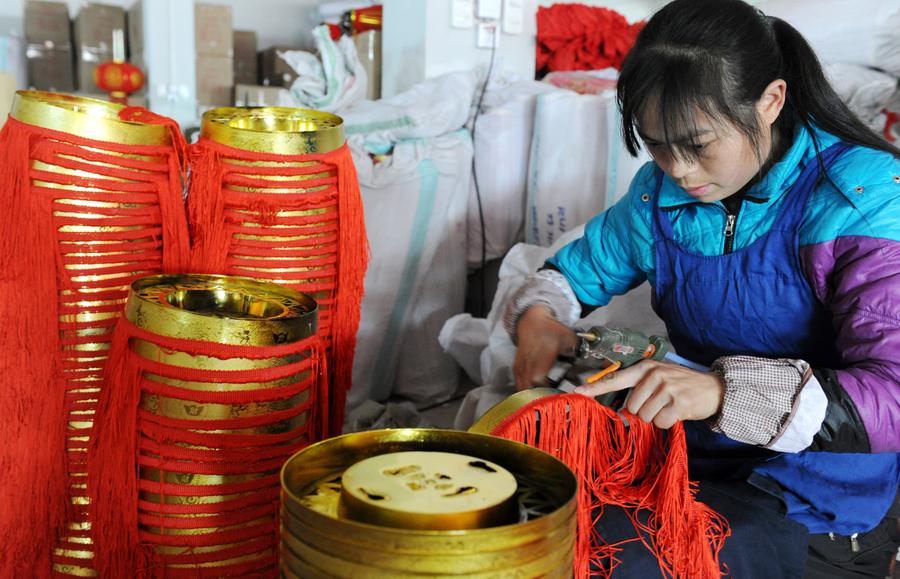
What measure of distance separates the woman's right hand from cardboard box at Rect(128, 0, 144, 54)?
2663 millimetres

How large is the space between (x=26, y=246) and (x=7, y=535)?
0.33m

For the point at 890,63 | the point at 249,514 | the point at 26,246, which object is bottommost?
the point at 249,514

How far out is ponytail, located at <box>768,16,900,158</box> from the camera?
1075mm

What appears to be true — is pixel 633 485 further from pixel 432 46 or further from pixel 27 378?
pixel 432 46

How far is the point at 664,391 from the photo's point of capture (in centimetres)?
87

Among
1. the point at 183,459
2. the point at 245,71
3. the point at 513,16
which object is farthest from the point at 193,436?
the point at 245,71

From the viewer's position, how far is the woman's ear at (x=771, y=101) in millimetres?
1045

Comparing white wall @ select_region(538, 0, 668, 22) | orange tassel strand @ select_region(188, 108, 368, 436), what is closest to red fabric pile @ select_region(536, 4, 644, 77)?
white wall @ select_region(538, 0, 668, 22)

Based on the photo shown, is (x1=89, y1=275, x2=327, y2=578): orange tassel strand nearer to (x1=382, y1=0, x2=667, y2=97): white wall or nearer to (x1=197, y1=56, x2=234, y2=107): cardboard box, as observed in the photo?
(x1=382, y1=0, x2=667, y2=97): white wall

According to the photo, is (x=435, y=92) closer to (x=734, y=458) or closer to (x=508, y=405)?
(x=734, y=458)

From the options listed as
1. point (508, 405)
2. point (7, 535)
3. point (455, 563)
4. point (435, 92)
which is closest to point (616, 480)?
point (508, 405)

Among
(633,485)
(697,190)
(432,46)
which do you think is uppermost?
(432,46)

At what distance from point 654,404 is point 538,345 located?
0.30 metres

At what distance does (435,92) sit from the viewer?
246cm
